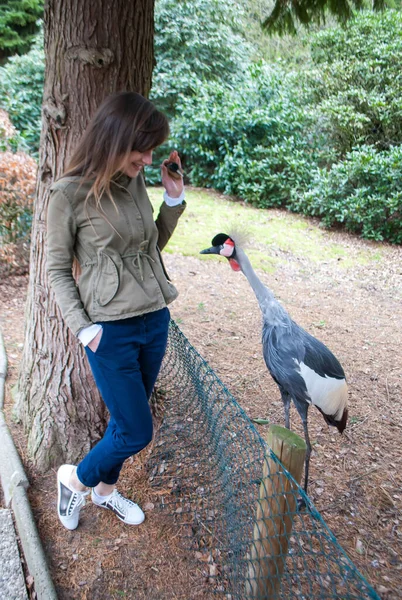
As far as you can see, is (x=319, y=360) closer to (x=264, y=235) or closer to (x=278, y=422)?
(x=278, y=422)

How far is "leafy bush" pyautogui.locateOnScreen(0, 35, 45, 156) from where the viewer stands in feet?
38.2

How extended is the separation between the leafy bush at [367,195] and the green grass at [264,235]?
481 millimetres

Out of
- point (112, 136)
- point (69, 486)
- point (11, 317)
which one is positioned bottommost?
point (11, 317)

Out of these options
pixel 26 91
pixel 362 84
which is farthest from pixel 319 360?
pixel 26 91

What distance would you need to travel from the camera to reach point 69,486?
2.55m

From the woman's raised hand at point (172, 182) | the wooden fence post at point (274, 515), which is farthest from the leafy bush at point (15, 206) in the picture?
the wooden fence post at point (274, 515)

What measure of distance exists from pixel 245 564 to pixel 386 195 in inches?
350

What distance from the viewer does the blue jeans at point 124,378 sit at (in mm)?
2166

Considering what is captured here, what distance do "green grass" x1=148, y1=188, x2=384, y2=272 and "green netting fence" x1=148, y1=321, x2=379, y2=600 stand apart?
4784 mm

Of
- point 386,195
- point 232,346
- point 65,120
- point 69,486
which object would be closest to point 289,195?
point 386,195

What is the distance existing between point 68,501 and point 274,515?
4.28ft

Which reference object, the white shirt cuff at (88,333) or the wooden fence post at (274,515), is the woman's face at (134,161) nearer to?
the white shirt cuff at (88,333)

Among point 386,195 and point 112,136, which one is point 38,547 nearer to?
point 112,136

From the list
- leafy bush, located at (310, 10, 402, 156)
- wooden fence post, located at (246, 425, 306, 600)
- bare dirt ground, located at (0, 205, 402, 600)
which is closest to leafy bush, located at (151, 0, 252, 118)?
leafy bush, located at (310, 10, 402, 156)
